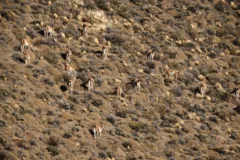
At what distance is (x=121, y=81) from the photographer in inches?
1446

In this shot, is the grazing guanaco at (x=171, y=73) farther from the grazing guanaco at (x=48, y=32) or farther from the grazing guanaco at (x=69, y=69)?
the grazing guanaco at (x=48, y=32)

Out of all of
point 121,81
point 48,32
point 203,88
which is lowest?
point 203,88

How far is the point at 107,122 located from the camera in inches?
1251

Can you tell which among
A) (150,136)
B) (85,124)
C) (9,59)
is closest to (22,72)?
(9,59)

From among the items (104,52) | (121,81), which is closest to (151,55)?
(104,52)

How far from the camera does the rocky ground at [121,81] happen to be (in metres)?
28.8

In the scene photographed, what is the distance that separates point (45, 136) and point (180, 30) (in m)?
22.9

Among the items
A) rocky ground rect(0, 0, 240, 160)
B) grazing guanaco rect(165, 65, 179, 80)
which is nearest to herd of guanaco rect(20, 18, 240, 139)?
grazing guanaco rect(165, 65, 179, 80)

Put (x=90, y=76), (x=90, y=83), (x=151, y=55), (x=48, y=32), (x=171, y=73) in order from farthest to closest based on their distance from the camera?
(x=151, y=55) → (x=171, y=73) → (x=48, y=32) → (x=90, y=76) → (x=90, y=83)

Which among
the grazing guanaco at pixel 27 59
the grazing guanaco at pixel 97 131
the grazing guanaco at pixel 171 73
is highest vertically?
the grazing guanaco at pixel 27 59

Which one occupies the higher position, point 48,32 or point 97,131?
point 48,32

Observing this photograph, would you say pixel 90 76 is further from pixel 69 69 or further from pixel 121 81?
pixel 121 81

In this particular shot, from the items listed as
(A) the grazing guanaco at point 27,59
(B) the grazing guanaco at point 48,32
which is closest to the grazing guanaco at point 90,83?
(A) the grazing guanaco at point 27,59

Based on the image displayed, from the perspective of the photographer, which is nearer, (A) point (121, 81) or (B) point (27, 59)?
(B) point (27, 59)
